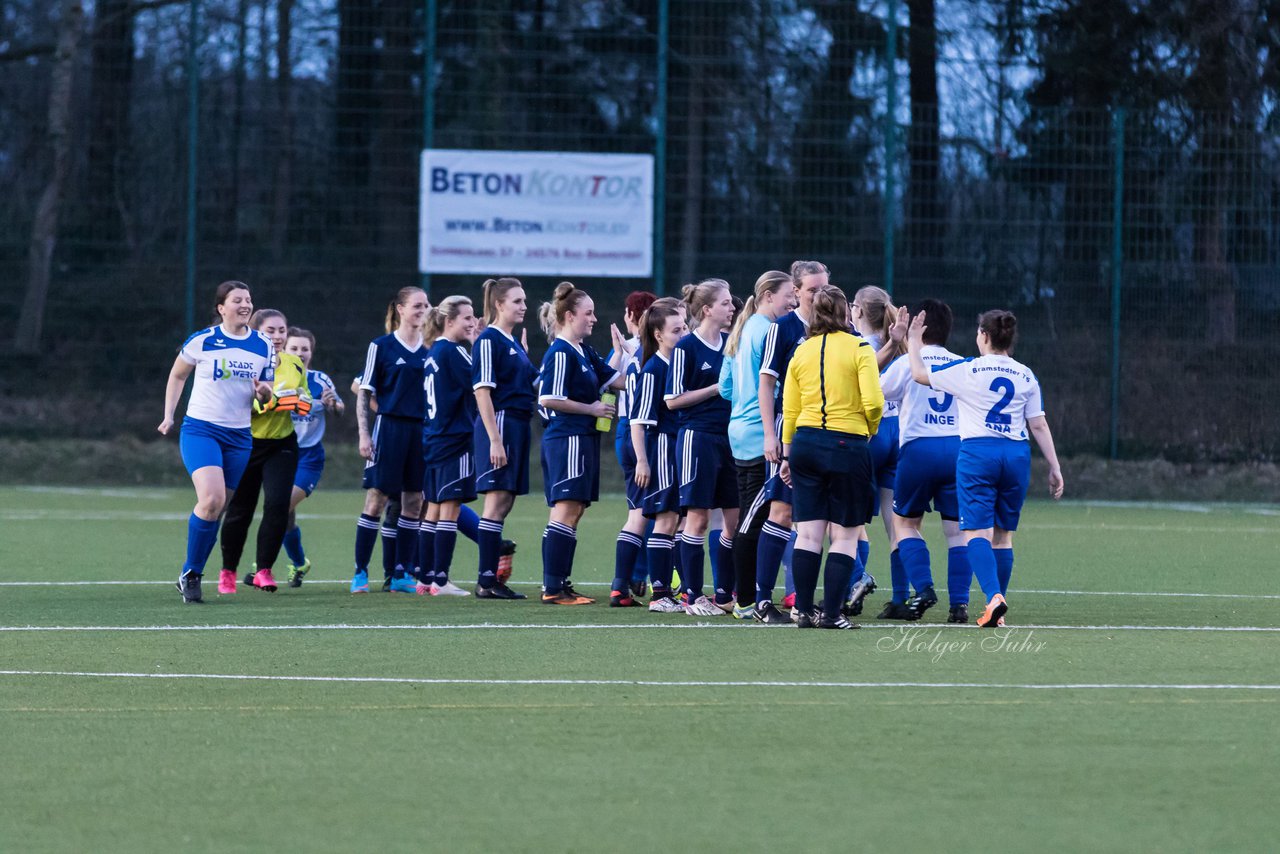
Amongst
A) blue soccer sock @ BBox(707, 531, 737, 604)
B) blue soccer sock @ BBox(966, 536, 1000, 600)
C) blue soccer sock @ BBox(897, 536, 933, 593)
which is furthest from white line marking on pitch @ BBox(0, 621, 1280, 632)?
blue soccer sock @ BBox(707, 531, 737, 604)

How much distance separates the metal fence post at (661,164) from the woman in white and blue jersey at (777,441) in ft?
38.7

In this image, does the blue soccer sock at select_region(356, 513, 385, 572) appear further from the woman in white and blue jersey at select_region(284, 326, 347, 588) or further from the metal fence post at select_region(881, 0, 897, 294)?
the metal fence post at select_region(881, 0, 897, 294)

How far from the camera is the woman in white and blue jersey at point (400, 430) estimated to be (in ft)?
37.6

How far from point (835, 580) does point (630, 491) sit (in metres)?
2.59

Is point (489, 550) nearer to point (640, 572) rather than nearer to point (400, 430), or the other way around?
point (640, 572)

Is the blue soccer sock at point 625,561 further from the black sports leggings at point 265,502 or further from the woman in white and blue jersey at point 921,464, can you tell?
the black sports leggings at point 265,502

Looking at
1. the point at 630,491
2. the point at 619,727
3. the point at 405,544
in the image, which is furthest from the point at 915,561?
the point at 619,727

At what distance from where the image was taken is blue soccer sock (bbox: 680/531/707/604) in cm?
1000

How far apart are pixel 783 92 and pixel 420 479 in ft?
39.3

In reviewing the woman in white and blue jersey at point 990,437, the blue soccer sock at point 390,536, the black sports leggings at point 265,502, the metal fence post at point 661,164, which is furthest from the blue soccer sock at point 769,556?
the metal fence post at point 661,164

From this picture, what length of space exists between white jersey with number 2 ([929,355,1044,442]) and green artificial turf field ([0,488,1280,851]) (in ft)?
3.21

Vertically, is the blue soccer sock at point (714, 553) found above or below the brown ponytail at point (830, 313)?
below

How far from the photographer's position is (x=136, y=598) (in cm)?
1048

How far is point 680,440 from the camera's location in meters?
10.0
